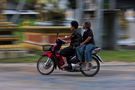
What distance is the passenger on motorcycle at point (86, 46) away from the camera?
45.3ft

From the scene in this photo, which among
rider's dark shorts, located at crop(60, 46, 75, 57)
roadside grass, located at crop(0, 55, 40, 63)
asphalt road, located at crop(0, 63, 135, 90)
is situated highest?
rider's dark shorts, located at crop(60, 46, 75, 57)

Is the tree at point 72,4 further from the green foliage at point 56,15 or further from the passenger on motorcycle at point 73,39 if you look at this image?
the passenger on motorcycle at point 73,39

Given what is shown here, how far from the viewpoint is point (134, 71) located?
15211mm

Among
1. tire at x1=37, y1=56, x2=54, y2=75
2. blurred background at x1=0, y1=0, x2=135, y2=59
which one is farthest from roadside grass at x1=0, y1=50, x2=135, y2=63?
tire at x1=37, y1=56, x2=54, y2=75

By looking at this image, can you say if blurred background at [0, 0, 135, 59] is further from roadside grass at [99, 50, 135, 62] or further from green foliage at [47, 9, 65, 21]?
roadside grass at [99, 50, 135, 62]

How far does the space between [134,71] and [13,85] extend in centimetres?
471

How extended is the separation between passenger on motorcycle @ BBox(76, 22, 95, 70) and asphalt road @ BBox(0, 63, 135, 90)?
0.58m

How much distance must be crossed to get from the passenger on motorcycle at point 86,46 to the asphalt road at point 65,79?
22.9 inches

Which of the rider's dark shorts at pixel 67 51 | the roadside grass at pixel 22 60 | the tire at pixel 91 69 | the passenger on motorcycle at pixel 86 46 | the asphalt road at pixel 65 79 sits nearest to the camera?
the asphalt road at pixel 65 79

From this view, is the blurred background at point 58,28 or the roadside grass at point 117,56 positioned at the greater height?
the blurred background at point 58,28

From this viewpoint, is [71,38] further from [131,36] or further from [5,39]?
[131,36]

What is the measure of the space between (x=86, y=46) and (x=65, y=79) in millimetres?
1223

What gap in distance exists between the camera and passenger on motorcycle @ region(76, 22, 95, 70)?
13.8 m

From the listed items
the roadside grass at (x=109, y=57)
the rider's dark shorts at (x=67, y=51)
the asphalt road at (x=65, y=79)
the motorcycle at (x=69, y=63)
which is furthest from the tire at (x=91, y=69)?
the roadside grass at (x=109, y=57)
